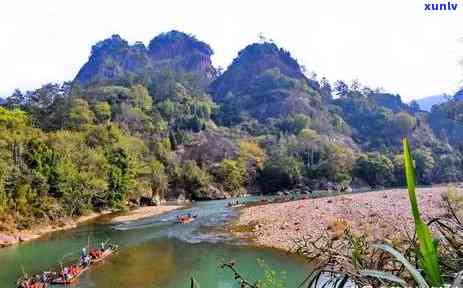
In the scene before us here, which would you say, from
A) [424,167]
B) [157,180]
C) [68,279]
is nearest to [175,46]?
[424,167]

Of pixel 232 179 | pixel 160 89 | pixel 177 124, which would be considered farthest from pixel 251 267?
pixel 160 89

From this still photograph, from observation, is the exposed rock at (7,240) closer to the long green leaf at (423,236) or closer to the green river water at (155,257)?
the green river water at (155,257)

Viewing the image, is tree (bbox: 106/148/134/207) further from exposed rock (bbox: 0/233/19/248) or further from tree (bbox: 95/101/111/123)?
tree (bbox: 95/101/111/123)

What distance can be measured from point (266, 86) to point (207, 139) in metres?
29.5

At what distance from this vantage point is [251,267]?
57.5 ft

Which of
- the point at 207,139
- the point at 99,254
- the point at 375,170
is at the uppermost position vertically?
the point at 207,139

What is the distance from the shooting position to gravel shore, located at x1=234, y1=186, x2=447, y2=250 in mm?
21812

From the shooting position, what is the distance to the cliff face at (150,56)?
111m

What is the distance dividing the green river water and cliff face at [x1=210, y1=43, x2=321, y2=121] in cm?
5241

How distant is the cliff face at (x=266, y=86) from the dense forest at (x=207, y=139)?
234 mm

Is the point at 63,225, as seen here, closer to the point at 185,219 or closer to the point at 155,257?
the point at 185,219

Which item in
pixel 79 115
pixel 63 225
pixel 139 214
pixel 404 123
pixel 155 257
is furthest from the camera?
pixel 404 123

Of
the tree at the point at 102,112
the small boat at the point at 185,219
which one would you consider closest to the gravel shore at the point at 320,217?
the small boat at the point at 185,219

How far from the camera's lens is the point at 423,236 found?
143 cm
